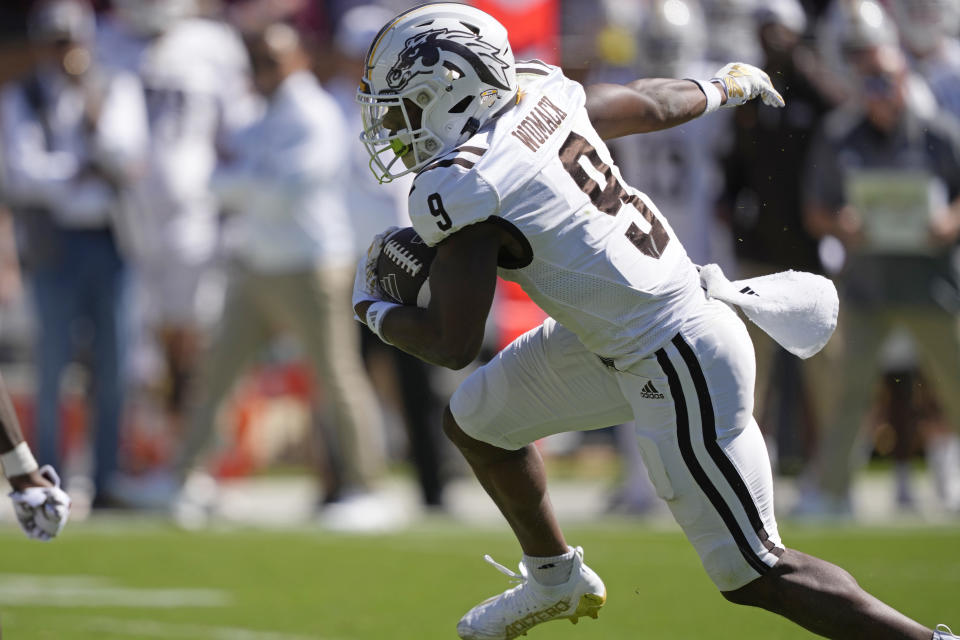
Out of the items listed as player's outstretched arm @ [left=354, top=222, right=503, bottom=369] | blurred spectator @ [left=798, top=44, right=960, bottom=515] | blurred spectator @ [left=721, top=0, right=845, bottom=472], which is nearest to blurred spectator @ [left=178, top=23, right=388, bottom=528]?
blurred spectator @ [left=721, top=0, right=845, bottom=472]

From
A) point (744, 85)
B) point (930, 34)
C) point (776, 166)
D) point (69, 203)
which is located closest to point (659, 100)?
point (744, 85)

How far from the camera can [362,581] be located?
629 centimetres

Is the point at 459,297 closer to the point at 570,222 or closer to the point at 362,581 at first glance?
the point at 570,222

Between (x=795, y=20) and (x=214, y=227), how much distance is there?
3.68m

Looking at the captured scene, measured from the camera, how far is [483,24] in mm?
3803

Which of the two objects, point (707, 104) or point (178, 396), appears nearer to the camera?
point (707, 104)

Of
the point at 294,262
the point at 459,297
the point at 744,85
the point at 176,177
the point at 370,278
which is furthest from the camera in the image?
the point at 176,177

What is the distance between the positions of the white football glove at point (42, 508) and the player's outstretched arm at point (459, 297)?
106 cm

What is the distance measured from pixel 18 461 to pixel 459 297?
1.27m

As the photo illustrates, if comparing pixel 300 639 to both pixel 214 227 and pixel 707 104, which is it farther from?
pixel 214 227

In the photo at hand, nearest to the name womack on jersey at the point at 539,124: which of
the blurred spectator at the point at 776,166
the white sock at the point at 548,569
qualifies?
the white sock at the point at 548,569

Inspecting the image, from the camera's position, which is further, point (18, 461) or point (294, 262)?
point (294, 262)

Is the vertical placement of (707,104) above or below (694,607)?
above

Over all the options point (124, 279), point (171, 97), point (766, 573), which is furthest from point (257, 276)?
point (766, 573)
